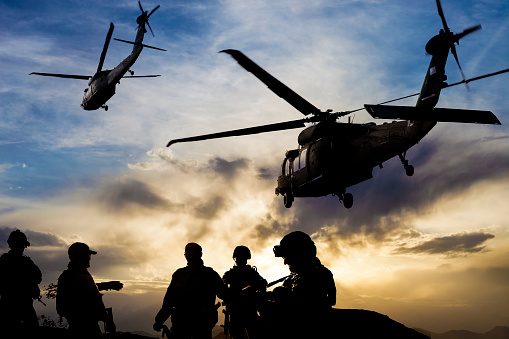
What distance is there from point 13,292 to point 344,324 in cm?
663

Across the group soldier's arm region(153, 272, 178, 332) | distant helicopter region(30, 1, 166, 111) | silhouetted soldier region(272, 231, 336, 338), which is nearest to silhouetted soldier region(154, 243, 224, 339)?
soldier's arm region(153, 272, 178, 332)

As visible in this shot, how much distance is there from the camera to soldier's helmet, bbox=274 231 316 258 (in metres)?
4.02

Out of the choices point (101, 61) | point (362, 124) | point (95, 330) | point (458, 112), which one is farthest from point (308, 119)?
point (101, 61)

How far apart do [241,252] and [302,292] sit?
11.3 ft

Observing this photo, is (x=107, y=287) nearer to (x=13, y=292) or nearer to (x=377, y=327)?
(x=13, y=292)

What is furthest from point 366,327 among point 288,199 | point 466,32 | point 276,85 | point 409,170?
point 288,199

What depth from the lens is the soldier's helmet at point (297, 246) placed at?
4.02m

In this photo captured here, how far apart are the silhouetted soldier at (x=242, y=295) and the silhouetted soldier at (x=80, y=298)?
181 centimetres

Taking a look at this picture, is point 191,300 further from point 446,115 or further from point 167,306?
point 446,115

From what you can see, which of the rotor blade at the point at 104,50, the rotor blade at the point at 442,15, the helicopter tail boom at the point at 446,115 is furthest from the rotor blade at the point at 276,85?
the rotor blade at the point at 104,50

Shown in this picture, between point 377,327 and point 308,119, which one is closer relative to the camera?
point 377,327

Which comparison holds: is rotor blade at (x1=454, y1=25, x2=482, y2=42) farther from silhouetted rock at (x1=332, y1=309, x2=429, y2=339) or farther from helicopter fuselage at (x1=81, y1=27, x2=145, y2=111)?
helicopter fuselage at (x1=81, y1=27, x2=145, y2=111)

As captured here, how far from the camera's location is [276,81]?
1447cm

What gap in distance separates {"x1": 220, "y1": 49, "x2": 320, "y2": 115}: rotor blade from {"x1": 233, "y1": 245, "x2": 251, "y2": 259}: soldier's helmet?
765 cm
